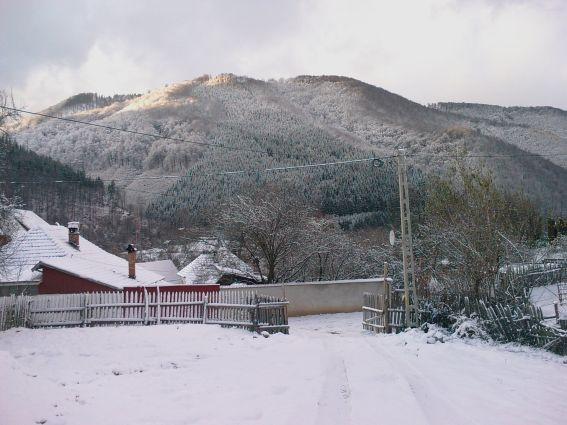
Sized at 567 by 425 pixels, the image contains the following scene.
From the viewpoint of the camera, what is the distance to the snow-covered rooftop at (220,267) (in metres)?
40.1

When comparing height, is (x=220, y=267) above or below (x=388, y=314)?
above

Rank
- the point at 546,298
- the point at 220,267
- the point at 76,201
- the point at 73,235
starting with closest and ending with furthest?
1. the point at 546,298
2. the point at 73,235
3. the point at 220,267
4. the point at 76,201

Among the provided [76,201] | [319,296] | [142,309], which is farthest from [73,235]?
[76,201]

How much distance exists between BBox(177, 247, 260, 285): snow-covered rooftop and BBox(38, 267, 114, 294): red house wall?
13.2 meters

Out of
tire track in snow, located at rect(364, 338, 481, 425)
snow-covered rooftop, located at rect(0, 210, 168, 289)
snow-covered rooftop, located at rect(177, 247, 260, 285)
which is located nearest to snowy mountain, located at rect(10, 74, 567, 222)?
snow-covered rooftop, located at rect(177, 247, 260, 285)

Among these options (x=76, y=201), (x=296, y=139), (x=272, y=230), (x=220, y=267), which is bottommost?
(x=220, y=267)

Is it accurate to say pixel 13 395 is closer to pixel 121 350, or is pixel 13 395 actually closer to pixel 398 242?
pixel 121 350

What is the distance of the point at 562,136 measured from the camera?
10675 centimetres

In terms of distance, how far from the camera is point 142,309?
64.8 ft

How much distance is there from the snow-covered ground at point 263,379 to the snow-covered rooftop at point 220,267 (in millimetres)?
22541

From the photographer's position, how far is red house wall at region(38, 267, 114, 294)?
89.8 feet

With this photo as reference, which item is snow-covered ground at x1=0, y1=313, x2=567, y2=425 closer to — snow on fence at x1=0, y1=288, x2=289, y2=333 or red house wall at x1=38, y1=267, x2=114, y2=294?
snow on fence at x1=0, y1=288, x2=289, y2=333

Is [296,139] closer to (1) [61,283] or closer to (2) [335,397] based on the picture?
(1) [61,283]

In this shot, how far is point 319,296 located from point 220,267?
1389cm
